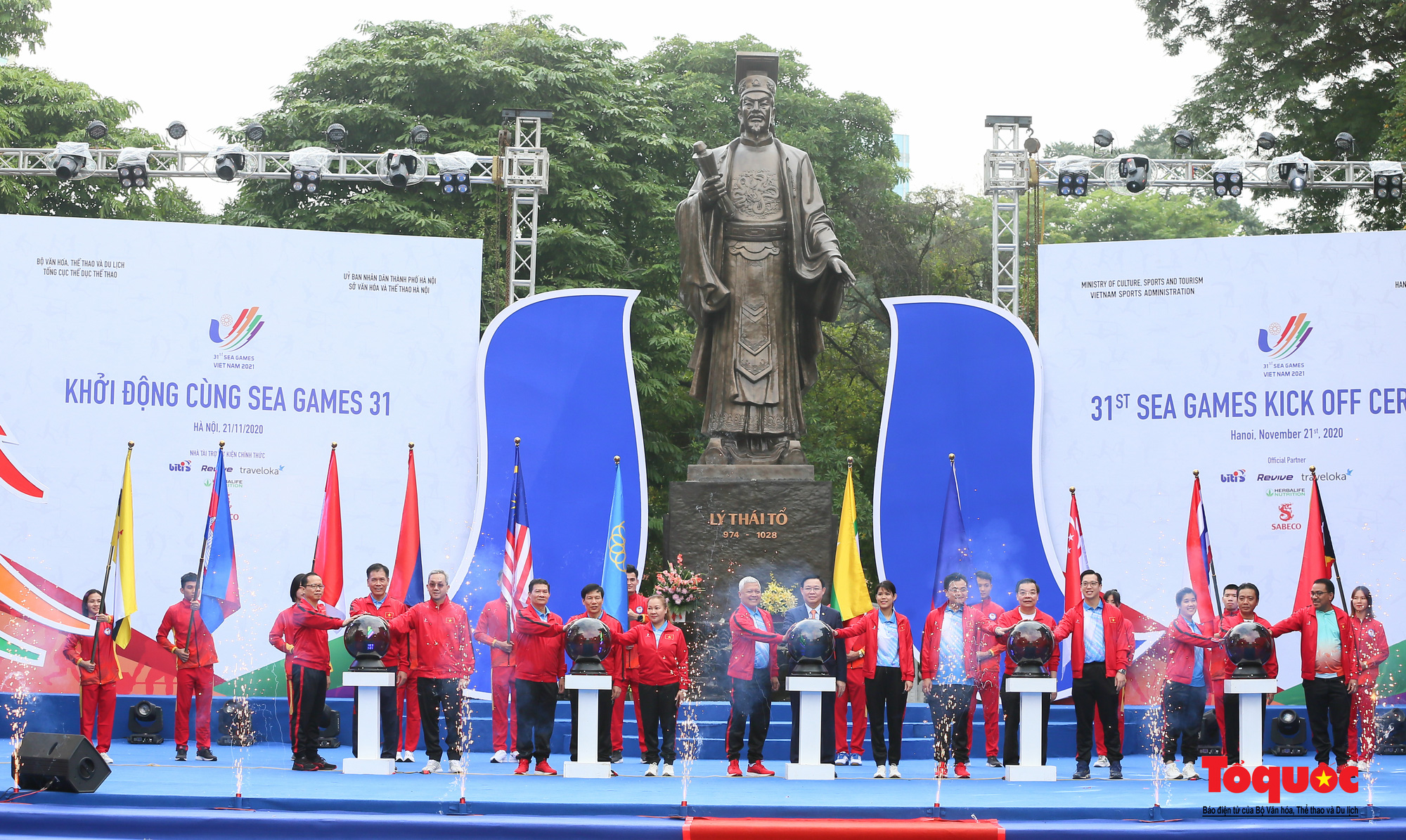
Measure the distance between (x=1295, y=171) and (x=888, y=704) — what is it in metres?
8.38

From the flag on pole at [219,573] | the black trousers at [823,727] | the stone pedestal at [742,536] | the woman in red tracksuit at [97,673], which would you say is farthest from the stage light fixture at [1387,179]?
the woman in red tracksuit at [97,673]

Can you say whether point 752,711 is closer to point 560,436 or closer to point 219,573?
point 219,573

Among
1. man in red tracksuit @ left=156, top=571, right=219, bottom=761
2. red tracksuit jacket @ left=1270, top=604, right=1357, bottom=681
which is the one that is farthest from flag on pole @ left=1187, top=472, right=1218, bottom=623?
man in red tracksuit @ left=156, top=571, right=219, bottom=761

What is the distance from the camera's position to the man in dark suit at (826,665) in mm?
9344

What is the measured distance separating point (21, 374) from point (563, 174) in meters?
9.31

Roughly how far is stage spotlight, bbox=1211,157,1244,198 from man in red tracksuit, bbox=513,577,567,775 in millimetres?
9078

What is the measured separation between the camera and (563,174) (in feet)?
67.3

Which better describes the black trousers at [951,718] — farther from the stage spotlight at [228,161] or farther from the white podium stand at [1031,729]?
the stage spotlight at [228,161]

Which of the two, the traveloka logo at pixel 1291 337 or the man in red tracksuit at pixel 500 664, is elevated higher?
the traveloka logo at pixel 1291 337

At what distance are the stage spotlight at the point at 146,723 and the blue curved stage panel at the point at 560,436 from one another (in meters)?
2.79

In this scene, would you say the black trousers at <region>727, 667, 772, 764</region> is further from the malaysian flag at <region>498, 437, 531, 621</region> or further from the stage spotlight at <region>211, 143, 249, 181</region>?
the stage spotlight at <region>211, 143, 249, 181</region>

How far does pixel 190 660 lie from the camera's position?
10.6 m

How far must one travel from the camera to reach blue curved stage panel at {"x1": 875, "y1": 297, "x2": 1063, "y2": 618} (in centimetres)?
1305

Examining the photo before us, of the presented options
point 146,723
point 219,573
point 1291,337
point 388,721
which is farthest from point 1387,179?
point 146,723
